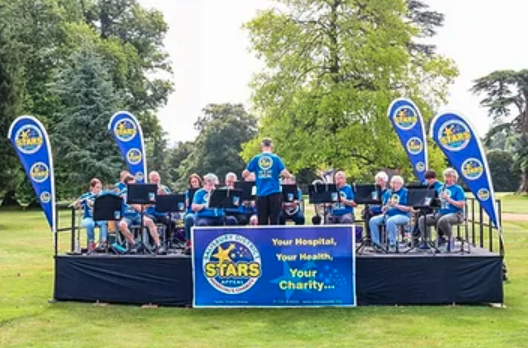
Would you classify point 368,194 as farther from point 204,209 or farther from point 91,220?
point 91,220

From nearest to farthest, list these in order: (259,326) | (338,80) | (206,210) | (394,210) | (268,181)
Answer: (259,326) → (268,181) → (394,210) → (206,210) → (338,80)

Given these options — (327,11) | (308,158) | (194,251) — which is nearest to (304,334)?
(194,251)

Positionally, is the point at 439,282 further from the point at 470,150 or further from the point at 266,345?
the point at 266,345

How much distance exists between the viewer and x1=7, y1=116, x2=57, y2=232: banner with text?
10570mm

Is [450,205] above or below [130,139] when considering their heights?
below

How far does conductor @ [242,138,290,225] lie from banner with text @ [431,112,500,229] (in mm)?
2487

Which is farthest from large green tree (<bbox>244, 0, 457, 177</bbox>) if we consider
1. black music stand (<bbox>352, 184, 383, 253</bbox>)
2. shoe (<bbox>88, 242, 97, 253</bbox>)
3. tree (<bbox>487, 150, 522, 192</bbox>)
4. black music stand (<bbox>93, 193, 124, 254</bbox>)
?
tree (<bbox>487, 150, 522, 192</bbox>)

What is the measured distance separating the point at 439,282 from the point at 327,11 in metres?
15.1

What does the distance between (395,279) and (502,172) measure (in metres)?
54.0

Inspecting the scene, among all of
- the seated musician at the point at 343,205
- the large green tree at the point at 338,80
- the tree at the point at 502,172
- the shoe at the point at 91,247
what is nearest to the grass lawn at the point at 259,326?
the shoe at the point at 91,247

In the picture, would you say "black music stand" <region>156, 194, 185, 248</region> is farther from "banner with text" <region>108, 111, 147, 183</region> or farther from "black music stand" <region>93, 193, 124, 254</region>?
"banner with text" <region>108, 111, 147, 183</region>

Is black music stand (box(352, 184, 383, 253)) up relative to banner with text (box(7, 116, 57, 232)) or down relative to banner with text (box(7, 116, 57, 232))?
down

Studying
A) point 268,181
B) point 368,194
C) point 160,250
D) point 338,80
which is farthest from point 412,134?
point 338,80

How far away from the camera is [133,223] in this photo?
10.6 meters
